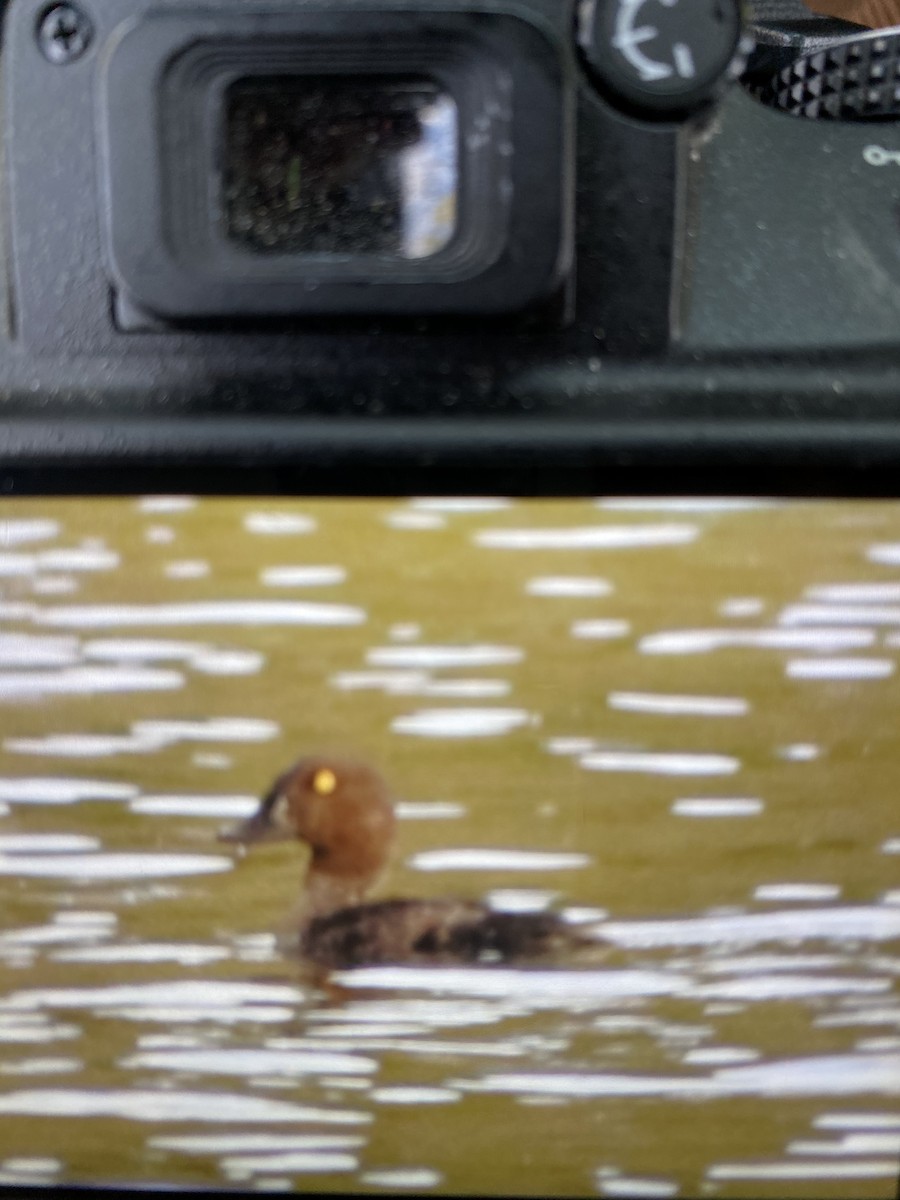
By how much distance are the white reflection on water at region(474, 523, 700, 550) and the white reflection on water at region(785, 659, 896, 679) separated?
4cm

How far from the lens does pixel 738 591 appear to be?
0.79 feet

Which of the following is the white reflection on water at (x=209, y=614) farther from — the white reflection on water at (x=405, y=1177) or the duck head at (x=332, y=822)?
the white reflection on water at (x=405, y=1177)

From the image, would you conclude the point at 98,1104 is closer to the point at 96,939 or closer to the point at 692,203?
the point at 96,939

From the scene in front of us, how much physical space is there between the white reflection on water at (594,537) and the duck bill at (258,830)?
0.09 m

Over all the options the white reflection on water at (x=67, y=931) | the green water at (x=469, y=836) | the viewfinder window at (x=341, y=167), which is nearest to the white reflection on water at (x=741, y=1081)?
the green water at (x=469, y=836)

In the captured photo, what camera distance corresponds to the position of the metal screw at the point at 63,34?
210mm

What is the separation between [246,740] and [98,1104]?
12cm

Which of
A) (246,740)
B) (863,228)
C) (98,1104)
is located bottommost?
(98,1104)

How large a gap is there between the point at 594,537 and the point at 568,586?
0.01 meters

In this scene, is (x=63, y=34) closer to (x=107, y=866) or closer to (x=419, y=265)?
(x=419, y=265)

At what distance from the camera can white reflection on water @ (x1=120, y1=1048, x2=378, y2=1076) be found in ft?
0.92

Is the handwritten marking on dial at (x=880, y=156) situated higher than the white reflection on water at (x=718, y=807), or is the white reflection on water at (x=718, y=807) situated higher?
the handwritten marking on dial at (x=880, y=156)

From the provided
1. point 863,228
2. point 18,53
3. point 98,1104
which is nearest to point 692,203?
point 863,228

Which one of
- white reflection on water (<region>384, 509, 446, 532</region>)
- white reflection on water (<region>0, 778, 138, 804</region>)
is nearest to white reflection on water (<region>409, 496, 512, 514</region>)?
white reflection on water (<region>384, 509, 446, 532</region>)
